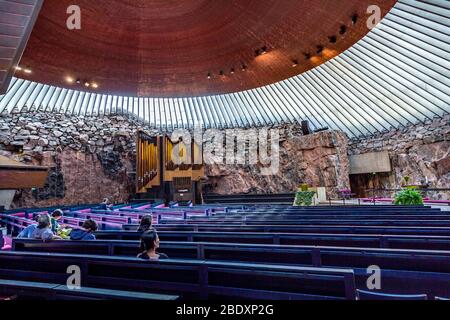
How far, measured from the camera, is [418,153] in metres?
14.0

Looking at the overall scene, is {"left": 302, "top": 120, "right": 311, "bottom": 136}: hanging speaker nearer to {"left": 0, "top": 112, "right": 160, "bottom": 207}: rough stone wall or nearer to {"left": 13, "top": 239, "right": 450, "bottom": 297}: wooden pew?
{"left": 0, "top": 112, "right": 160, "bottom": 207}: rough stone wall

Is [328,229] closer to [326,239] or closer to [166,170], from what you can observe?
[326,239]

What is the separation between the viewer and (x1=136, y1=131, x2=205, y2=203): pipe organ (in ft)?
48.6

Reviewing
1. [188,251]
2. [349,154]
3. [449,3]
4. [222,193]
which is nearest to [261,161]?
[222,193]

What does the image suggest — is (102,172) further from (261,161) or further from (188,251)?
(188,251)

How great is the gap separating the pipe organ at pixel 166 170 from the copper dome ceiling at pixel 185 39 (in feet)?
13.1

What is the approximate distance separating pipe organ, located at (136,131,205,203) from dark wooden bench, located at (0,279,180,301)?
13.0 m

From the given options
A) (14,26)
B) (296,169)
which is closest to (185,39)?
(14,26)

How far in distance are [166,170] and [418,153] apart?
1328 centimetres

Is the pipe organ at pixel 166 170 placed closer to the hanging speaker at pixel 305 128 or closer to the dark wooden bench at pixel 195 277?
the hanging speaker at pixel 305 128

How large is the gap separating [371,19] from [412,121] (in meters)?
8.51

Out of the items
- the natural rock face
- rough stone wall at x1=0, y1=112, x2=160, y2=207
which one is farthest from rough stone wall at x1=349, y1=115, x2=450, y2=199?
rough stone wall at x1=0, y1=112, x2=160, y2=207

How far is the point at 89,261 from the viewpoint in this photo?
2.04 m
